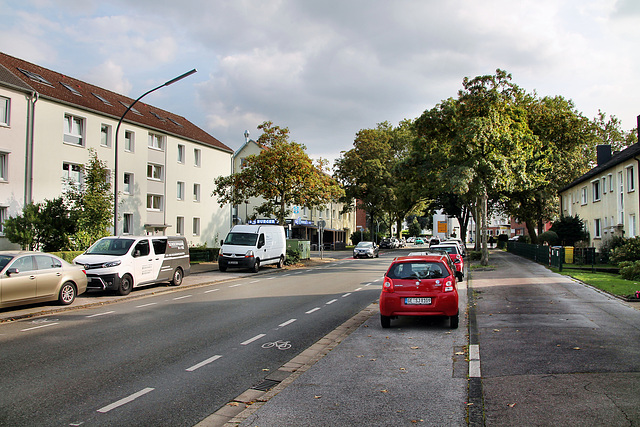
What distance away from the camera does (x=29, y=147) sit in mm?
26797

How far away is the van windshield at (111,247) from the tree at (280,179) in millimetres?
15365

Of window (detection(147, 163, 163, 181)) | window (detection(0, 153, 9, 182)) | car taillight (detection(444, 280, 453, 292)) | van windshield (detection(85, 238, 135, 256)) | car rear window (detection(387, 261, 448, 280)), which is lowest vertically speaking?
car taillight (detection(444, 280, 453, 292))

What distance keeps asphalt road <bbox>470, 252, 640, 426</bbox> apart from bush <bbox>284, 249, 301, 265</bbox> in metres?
20.4

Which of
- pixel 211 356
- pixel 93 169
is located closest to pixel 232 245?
pixel 93 169

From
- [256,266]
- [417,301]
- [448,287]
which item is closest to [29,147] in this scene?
[256,266]

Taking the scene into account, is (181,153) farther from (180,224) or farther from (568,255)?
(568,255)

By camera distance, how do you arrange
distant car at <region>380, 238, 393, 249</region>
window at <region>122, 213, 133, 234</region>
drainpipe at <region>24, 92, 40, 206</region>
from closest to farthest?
drainpipe at <region>24, 92, 40, 206</region>, window at <region>122, 213, 133, 234</region>, distant car at <region>380, 238, 393, 249</region>

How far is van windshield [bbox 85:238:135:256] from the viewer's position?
16.0 metres

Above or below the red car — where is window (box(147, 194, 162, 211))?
above

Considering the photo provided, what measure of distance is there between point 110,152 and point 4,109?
297 inches

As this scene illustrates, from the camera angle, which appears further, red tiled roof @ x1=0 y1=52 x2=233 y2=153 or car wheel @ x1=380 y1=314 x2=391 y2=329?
red tiled roof @ x1=0 y1=52 x2=233 y2=153

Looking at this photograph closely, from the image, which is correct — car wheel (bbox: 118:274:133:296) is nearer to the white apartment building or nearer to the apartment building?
the white apartment building

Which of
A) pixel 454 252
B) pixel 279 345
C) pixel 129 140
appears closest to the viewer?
pixel 279 345

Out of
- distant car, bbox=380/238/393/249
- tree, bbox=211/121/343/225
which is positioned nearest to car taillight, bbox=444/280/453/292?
tree, bbox=211/121/343/225
